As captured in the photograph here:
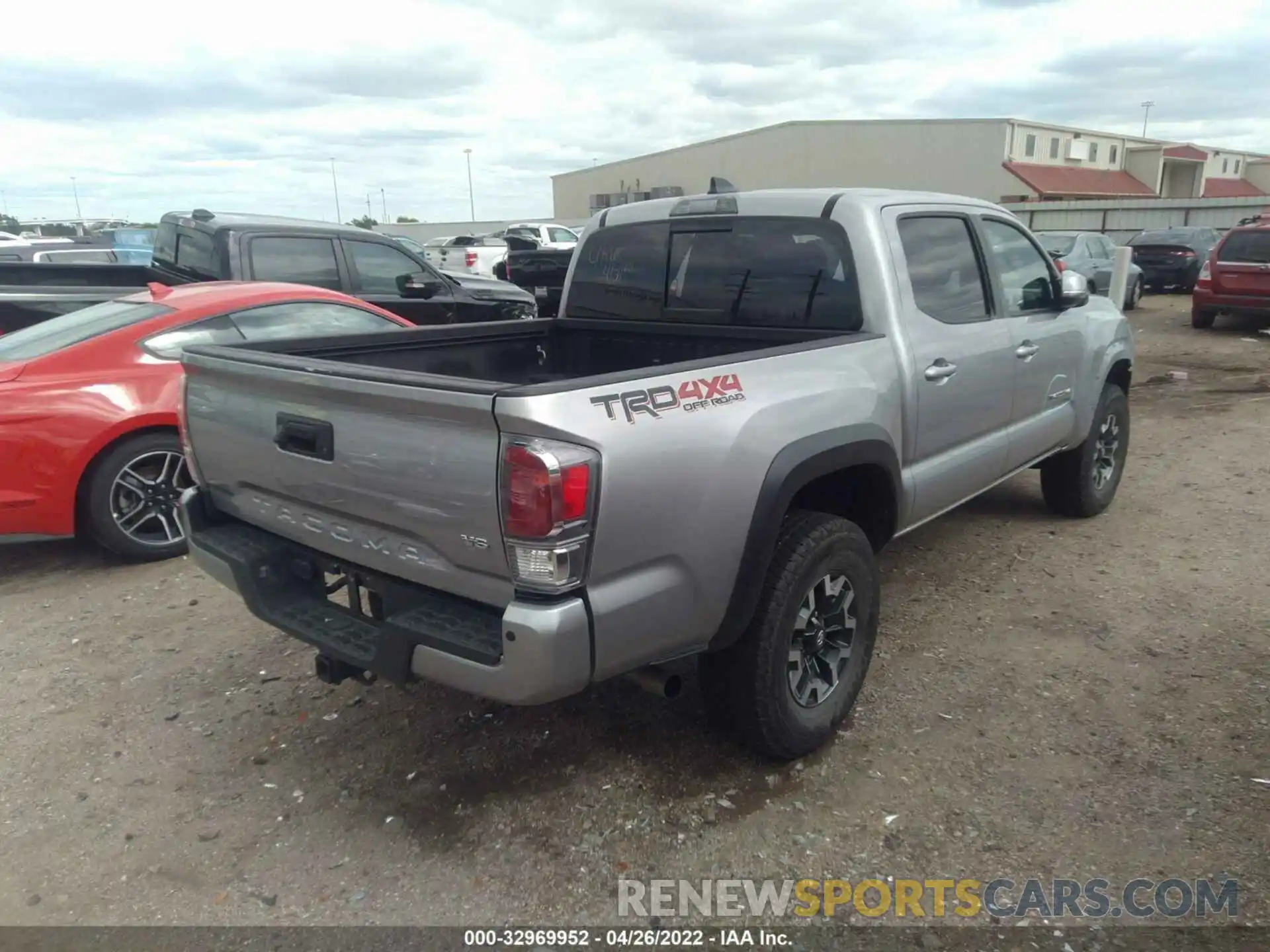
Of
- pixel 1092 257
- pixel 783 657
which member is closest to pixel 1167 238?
pixel 1092 257

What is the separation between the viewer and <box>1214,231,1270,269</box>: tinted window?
13.1 metres

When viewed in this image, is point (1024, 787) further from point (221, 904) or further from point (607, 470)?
point (221, 904)

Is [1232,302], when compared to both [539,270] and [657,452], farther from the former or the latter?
[657,452]

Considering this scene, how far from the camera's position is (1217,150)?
191 ft

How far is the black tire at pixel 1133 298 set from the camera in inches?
685

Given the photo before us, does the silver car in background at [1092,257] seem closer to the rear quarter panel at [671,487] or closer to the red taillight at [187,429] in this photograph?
the rear quarter panel at [671,487]

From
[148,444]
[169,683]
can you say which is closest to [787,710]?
[169,683]

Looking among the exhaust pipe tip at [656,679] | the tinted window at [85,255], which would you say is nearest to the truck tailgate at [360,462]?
the exhaust pipe tip at [656,679]

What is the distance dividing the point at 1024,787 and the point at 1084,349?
2974 millimetres

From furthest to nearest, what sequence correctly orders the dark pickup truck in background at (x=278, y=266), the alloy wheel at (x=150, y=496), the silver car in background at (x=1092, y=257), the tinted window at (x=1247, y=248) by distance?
the silver car in background at (x=1092, y=257) → the tinted window at (x=1247, y=248) → the dark pickup truck in background at (x=278, y=266) → the alloy wheel at (x=150, y=496)

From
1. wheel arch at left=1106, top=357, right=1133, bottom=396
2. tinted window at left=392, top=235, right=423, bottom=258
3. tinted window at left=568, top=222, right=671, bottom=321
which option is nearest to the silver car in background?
tinted window at left=392, top=235, right=423, bottom=258

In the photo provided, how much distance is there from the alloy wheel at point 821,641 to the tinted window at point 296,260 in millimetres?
A: 6171

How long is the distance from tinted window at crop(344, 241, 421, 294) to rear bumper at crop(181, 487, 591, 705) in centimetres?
538

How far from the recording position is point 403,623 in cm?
258
